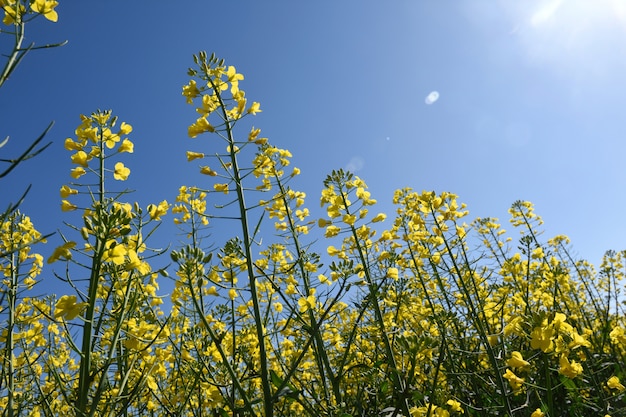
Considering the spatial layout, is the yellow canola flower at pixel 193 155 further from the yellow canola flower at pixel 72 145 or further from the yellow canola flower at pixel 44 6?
the yellow canola flower at pixel 44 6

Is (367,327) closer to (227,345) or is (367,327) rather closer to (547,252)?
(227,345)

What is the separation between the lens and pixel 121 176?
2615 millimetres

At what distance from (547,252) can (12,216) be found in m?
7.00

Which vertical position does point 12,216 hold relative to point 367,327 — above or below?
above

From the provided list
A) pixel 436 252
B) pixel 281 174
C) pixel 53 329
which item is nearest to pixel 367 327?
pixel 436 252

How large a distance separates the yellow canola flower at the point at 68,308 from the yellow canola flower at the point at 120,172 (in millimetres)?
1171

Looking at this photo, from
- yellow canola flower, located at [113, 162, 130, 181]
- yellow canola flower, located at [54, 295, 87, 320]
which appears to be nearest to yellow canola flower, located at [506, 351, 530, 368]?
yellow canola flower, located at [54, 295, 87, 320]

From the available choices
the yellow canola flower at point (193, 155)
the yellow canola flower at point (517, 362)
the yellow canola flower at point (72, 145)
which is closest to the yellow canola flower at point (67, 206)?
the yellow canola flower at point (72, 145)

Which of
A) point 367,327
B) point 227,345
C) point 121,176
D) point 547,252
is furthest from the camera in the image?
point 547,252

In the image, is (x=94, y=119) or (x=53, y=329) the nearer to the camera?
(x=94, y=119)

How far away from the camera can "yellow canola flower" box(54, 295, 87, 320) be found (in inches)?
62.1

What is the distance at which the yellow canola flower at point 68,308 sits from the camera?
1.58m

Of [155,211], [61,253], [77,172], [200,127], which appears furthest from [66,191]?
[61,253]

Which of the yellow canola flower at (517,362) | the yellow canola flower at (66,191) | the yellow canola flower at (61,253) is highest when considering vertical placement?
the yellow canola flower at (66,191)
